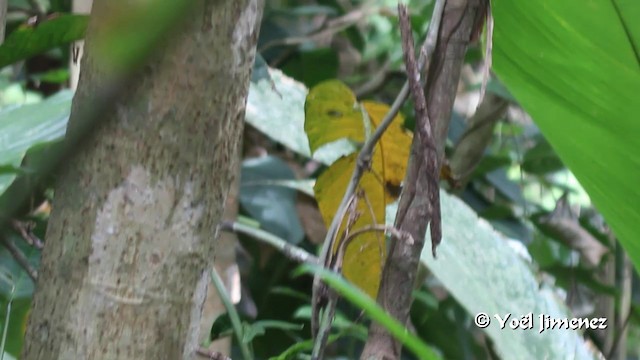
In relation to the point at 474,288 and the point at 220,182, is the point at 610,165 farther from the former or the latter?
the point at 220,182

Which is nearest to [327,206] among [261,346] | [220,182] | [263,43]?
[220,182]

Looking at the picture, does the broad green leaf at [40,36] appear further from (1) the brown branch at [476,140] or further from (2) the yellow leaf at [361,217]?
(1) the brown branch at [476,140]

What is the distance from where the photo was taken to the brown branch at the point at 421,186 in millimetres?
517

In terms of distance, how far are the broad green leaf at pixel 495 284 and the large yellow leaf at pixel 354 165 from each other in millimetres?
34

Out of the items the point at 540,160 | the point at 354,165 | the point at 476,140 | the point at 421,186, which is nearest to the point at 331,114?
the point at 354,165

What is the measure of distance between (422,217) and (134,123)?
0.21 metres

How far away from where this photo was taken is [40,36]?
75 cm

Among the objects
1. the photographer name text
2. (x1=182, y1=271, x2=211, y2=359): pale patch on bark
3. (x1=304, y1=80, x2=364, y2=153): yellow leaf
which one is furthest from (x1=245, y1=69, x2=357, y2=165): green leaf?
(x1=182, y1=271, x2=211, y2=359): pale patch on bark

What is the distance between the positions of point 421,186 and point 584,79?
A: 0.12 metres

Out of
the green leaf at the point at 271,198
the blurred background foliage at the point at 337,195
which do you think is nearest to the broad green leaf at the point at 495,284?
the blurred background foliage at the point at 337,195

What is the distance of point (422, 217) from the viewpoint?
520 millimetres

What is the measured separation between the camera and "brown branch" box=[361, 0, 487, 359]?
52 cm

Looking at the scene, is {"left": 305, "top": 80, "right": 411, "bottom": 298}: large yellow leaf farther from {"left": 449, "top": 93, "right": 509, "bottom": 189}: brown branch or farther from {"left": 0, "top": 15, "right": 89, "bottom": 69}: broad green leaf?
{"left": 449, "top": 93, "right": 509, "bottom": 189}: brown branch

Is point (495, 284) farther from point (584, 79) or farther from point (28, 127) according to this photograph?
point (28, 127)
